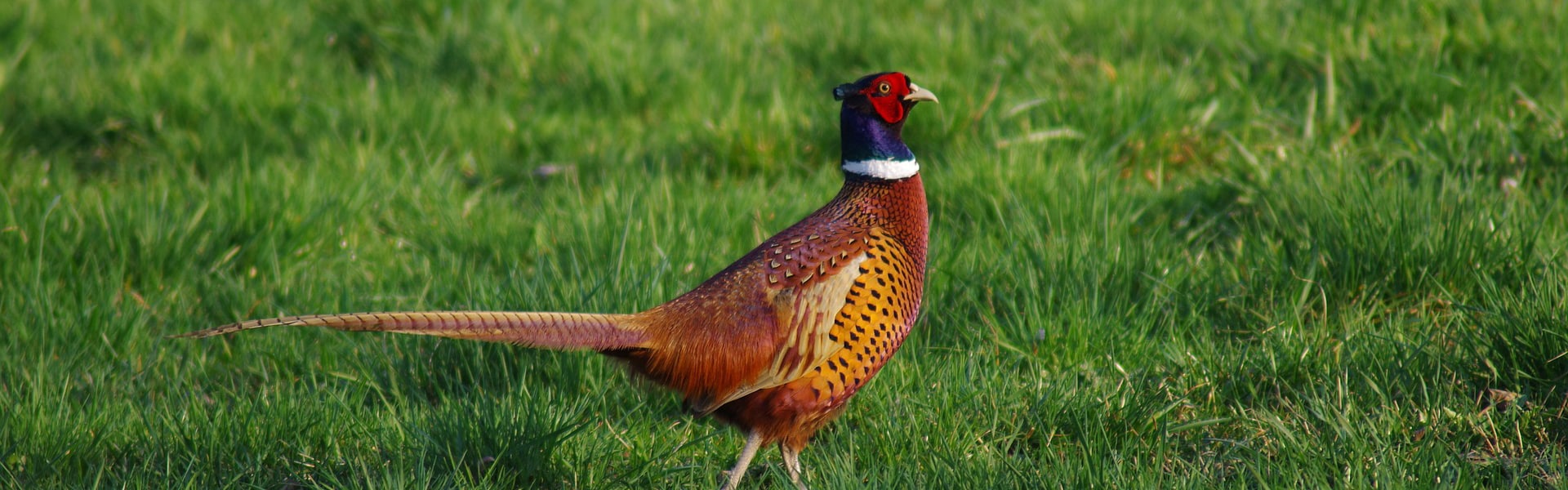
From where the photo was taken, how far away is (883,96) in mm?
2986

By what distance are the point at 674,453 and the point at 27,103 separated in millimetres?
3336

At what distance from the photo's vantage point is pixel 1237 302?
326 cm

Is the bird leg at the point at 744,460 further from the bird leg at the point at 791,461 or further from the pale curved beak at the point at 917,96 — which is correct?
the pale curved beak at the point at 917,96

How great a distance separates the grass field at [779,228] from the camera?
2.75 meters

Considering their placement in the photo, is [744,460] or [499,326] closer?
[499,326]

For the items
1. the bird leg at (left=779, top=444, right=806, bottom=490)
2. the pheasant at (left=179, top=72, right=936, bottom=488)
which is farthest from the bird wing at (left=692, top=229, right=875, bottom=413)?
the bird leg at (left=779, top=444, right=806, bottom=490)

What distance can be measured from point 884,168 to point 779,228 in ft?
3.08

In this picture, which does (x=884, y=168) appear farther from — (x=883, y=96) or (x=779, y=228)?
(x=779, y=228)

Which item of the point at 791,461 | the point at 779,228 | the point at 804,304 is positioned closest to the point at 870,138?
the point at 804,304

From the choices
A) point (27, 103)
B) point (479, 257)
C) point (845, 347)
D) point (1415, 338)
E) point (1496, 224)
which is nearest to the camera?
point (845, 347)

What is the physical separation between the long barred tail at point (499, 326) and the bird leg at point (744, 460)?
1.00 feet

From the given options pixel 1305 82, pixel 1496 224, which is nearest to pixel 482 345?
pixel 1496 224

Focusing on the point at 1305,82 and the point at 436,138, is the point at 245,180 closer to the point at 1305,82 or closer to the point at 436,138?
the point at 436,138

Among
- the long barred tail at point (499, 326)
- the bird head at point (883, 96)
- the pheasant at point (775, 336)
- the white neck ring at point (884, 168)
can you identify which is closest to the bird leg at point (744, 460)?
the pheasant at point (775, 336)
